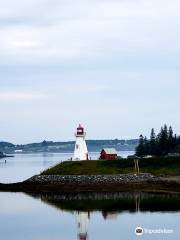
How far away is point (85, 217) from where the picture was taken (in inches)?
2425

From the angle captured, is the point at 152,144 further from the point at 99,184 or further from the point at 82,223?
the point at 82,223

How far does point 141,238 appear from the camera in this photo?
160 feet

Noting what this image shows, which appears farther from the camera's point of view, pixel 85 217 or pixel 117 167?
pixel 117 167

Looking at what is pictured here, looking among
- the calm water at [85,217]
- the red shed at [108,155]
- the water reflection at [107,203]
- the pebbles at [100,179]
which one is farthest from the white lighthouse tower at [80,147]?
the calm water at [85,217]

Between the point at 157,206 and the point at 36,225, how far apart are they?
1340 cm

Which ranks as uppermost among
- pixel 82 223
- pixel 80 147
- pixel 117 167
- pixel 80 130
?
pixel 80 130

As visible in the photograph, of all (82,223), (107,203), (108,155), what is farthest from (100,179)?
(82,223)

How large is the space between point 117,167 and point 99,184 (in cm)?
581

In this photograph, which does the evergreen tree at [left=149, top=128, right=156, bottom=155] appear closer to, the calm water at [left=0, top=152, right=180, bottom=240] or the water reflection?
the water reflection

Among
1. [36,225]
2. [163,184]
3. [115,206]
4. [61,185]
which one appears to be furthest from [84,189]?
[36,225]

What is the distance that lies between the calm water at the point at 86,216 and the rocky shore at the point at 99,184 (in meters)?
3.48

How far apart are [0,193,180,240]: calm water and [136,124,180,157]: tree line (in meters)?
34.9

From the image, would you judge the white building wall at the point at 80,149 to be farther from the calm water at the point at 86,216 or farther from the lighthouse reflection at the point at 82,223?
the lighthouse reflection at the point at 82,223

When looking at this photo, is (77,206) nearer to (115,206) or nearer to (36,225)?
(115,206)
